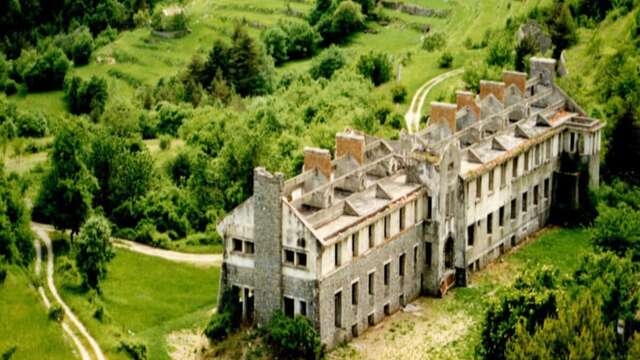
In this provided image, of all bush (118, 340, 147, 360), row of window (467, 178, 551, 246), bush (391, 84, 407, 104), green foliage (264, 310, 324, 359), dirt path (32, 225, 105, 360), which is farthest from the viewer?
bush (391, 84, 407, 104)

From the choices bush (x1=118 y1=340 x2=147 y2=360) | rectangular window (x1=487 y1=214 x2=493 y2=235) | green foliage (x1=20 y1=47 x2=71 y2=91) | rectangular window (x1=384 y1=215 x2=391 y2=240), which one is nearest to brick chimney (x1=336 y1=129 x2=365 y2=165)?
rectangular window (x1=384 y1=215 x2=391 y2=240)

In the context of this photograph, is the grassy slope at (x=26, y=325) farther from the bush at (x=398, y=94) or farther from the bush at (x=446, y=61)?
the bush at (x=446, y=61)

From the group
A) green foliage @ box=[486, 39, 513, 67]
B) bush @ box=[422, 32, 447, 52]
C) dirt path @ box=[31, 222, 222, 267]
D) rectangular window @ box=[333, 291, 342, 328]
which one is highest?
green foliage @ box=[486, 39, 513, 67]

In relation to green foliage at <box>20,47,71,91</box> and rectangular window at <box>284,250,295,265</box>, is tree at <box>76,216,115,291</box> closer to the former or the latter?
rectangular window at <box>284,250,295,265</box>

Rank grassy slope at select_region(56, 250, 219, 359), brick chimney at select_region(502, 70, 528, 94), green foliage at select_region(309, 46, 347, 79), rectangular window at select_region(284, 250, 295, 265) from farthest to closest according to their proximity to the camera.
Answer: green foliage at select_region(309, 46, 347, 79)
brick chimney at select_region(502, 70, 528, 94)
grassy slope at select_region(56, 250, 219, 359)
rectangular window at select_region(284, 250, 295, 265)

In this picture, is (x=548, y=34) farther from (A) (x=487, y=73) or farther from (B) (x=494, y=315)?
(B) (x=494, y=315)

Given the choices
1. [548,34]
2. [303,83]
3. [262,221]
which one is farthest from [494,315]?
[303,83]
